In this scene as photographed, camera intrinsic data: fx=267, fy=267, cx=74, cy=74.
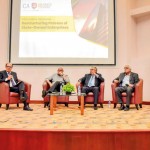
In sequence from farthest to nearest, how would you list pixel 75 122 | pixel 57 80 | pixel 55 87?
1. pixel 57 80
2. pixel 55 87
3. pixel 75 122

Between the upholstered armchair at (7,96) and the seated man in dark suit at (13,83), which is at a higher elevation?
the seated man in dark suit at (13,83)

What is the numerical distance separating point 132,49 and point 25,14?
2.94 meters

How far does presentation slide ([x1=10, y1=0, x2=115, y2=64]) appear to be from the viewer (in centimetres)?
681

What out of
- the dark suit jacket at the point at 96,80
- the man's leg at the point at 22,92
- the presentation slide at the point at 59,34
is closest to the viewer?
the man's leg at the point at 22,92

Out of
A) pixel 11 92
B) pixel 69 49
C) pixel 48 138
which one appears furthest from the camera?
pixel 69 49

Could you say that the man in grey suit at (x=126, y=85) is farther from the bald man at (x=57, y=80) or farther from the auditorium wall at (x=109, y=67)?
the bald man at (x=57, y=80)

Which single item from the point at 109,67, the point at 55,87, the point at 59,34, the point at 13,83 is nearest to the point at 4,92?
the point at 13,83

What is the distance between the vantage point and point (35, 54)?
6836mm

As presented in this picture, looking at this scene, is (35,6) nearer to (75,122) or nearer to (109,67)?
(109,67)

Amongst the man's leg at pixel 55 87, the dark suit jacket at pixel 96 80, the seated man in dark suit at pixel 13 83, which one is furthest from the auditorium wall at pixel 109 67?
the seated man in dark suit at pixel 13 83

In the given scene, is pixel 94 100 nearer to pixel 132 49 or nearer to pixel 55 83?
pixel 55 83

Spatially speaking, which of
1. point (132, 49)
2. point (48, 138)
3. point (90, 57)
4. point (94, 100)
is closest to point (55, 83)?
point (94, 100)

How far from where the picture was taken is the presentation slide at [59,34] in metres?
6.81

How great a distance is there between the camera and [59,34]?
6816 mm
